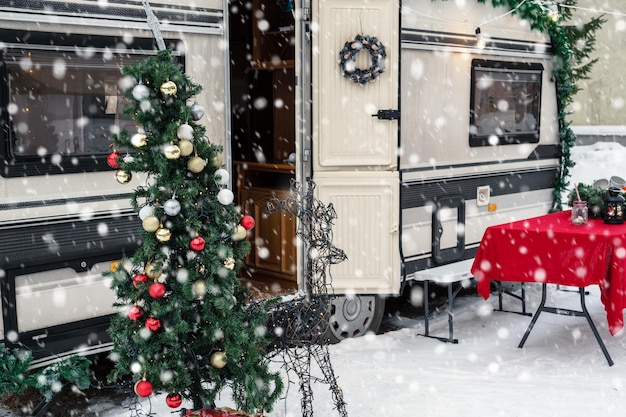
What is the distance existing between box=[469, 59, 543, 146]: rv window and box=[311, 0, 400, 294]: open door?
5.41 ft

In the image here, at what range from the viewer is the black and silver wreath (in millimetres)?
6109

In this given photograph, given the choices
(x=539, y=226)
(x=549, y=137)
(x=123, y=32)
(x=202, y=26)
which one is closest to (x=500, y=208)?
(x=549, y=137)

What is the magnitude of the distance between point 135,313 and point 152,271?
0.78ft

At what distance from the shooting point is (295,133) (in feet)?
21.9

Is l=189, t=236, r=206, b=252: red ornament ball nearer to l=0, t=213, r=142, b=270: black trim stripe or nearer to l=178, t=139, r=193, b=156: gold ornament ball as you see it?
l=178, t=139, r=193, b=156: gold ornament ball

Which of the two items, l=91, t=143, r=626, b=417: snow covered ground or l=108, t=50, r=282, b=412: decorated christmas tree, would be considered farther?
l=91, t=143, r=626, b=417: snow covered ground

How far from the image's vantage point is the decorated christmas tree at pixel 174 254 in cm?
396

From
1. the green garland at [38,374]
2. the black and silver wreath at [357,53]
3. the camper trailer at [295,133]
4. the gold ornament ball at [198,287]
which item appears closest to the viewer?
the gold ornament ball at [198,287]

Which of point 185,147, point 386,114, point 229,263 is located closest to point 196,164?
point 185,147

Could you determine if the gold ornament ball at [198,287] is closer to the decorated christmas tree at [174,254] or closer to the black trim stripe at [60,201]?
the decorated christmas tree at [174,254]

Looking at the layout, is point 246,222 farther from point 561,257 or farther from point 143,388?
point 561,257

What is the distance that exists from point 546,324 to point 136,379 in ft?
14.3

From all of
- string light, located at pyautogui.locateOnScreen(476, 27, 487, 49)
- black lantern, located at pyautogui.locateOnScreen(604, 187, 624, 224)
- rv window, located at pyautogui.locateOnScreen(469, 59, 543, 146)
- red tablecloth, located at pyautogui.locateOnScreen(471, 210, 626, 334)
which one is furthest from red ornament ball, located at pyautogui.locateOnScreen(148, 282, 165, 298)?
string light, located at pyautogui.locateOnScreen(476, 27, 487, 49)

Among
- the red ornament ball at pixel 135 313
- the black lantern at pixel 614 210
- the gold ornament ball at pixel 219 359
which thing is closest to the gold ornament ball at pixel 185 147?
the red ornament ball at pixel 135 313
